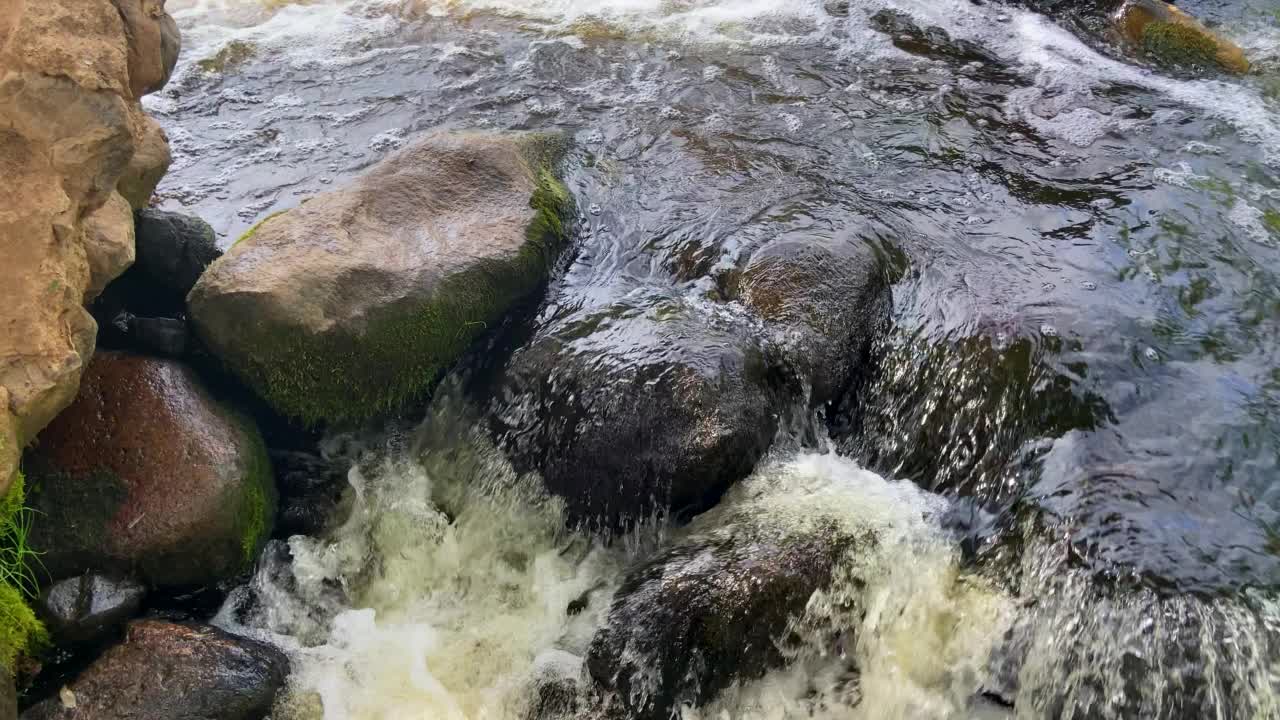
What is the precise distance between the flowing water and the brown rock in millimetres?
1668

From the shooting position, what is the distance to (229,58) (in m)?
9.45

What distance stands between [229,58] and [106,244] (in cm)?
621

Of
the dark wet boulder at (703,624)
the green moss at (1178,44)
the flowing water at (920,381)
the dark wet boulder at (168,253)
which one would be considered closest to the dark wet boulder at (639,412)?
the flowing water at (920,381)

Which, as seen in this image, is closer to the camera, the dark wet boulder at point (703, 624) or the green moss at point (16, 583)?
the green moss at point (16, 583)

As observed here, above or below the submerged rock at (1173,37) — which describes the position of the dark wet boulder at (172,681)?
below

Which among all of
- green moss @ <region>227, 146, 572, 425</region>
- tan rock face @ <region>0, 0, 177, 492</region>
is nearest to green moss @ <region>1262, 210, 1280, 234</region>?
green moss @ <region>227, 146, 572, 425</region>

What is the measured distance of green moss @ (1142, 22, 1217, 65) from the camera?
27.3ft

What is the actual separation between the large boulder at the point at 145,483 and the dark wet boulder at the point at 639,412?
148cm

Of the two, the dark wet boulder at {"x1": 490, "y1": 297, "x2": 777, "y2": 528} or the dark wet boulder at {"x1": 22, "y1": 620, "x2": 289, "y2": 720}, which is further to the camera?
the dark wet boulder at {"x1": 490, "y1": 297, "x2": 777, "y2": 528}

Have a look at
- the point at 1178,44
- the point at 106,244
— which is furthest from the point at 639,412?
the point at 1178,44

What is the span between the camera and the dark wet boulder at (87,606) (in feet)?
13.2

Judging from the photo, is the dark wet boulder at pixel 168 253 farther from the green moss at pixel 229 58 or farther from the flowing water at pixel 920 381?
the green moss at pixel 229 58

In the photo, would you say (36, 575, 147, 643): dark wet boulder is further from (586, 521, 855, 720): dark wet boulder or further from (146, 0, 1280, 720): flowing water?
(586, 521, 855, 720): dark wet boulder

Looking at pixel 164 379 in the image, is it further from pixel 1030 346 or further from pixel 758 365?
pixel 1030 346
